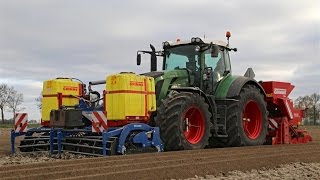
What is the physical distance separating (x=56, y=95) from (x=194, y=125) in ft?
11.1

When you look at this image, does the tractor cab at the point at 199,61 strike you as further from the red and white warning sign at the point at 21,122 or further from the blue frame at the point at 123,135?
the red and white warning sign at the point at 21,122

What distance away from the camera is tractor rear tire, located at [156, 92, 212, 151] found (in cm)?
949

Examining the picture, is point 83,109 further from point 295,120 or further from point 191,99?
point 295,120

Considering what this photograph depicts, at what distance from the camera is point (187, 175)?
22.4 feet

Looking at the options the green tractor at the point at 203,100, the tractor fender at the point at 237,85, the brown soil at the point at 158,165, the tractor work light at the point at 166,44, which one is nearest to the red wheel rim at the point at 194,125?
the green tractor at the point at 203,100

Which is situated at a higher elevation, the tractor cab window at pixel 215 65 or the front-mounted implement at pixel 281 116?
the tractor cab window at pixel 215 65

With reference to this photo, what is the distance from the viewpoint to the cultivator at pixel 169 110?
365 inches

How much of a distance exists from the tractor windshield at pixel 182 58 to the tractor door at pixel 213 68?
25 cm

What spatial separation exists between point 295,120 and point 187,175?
781cm

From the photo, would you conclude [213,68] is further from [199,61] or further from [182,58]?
[182,58]

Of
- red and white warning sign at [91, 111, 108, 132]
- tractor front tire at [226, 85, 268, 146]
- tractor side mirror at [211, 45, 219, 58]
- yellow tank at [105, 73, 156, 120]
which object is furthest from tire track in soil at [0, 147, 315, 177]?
tractor side mirror at [211, 45, 219, 58]

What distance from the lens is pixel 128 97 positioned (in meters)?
9.48

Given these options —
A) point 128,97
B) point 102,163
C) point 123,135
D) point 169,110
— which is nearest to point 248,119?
point 169,110

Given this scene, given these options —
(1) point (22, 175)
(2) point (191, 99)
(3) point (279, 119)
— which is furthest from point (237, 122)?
(1) point (22, 175)
